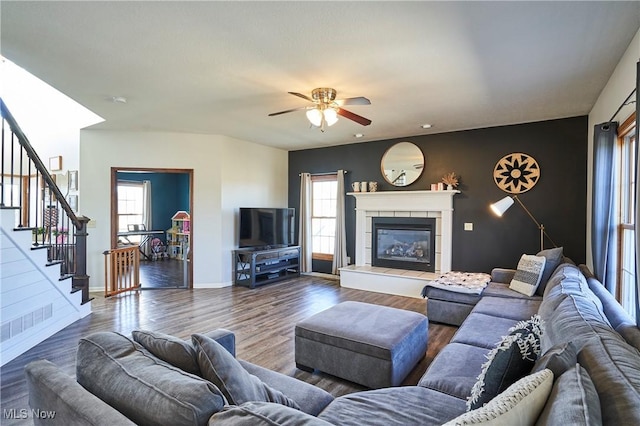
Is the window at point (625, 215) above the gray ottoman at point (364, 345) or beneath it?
above

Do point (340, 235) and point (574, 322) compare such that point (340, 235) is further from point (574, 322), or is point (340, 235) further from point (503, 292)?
point (574, 322)

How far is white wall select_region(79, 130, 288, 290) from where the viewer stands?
5309 millimetres

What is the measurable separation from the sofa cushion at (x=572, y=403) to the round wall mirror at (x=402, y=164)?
15.9ft

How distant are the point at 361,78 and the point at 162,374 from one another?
2.90m

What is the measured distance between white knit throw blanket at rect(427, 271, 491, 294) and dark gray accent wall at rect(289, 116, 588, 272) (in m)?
0.89

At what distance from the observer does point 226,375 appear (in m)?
1.20

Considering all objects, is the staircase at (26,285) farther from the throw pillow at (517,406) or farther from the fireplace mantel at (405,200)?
the fireplace mantel at (405,200)

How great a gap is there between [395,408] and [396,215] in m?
4.49

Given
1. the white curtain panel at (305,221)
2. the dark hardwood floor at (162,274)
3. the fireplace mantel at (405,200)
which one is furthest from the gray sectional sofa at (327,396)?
the white curtain panel at (305,221)

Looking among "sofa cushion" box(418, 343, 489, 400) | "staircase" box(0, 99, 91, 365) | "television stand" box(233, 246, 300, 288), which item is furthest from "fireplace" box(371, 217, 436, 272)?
"staircase" box(0, 99, 91, 365)

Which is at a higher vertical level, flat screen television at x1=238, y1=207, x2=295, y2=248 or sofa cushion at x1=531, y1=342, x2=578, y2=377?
flat screen television at x1=238, y1=207, x2=295, y2=248

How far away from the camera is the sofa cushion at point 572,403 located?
33.1 inches

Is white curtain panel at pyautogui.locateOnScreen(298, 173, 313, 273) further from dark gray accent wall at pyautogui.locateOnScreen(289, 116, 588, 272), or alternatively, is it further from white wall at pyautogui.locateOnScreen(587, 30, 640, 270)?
white wall at pyautogui.locateOnScreen(587, 30, 640, 270)

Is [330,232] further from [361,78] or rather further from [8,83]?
[8,83]
